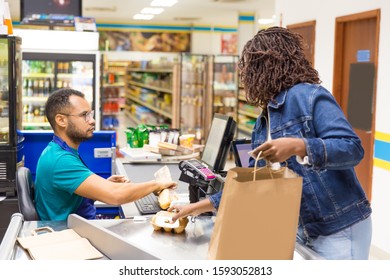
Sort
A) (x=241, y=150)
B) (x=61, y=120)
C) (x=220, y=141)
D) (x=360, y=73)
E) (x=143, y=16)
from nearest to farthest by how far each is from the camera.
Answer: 1. (x=61, y=120)
2. (x=241, y=150)
3. (x=220, y=141)
4. (x=360, y=73)
5. (x=143, y=16)

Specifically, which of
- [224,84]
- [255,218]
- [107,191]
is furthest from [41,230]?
[224,84]

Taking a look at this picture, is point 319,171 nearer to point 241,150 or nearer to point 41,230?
point 241,150

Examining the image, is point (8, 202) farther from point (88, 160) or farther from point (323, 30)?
point (323, 30)

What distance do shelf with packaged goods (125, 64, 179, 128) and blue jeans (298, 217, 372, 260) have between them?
29.4 feet

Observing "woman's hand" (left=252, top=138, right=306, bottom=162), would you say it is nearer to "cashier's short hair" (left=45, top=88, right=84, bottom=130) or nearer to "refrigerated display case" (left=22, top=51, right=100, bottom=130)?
"cashier's short hair" (left=45, top=88, right=84, bottom=130)

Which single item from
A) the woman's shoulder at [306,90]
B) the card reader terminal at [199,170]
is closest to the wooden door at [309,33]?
the card reader terminal at [199,170]

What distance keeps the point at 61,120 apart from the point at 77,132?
0.33 ft

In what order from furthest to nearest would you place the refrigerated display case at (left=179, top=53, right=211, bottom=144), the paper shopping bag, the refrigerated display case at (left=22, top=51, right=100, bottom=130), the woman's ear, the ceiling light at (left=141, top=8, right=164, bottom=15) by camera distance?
1. the ceiling light at (left=141, top=8, right=164, bottom=15)
2. the refrigerated display case at (left=179, top=53, right=211, bottom=144)
3. the refrigerated display case at (left=22, top=51, right=100, bottom=130)
4. the woman's ear
5. the paper shopping bag

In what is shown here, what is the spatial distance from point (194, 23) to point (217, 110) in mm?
7819

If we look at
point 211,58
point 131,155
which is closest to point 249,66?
point 131,155

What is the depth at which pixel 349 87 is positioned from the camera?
6172mm

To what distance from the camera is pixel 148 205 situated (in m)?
2.90

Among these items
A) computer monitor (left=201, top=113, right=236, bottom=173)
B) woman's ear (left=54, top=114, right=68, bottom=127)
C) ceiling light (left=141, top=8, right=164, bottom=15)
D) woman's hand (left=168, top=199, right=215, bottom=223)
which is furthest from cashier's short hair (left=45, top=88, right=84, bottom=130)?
ceiling light (left=141, top=8, right=164, bottom=15)

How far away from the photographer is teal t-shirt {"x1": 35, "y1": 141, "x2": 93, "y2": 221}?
2.64 meters
